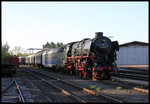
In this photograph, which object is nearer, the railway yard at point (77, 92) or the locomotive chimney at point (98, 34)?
the railway yard at point (77, 92)

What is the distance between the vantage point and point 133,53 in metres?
49.3

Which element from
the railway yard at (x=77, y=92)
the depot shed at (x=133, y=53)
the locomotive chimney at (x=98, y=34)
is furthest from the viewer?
the depot shed at (x=133, y=53)

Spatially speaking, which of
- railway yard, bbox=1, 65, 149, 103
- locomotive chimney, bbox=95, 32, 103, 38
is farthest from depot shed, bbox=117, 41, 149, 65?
railway yard, bbox=1, 65, 149, 103

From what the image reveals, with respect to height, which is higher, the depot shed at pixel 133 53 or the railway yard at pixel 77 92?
the depot shed at pixel 133 53

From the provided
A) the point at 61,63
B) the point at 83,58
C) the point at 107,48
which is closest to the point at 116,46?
the point at 107,48

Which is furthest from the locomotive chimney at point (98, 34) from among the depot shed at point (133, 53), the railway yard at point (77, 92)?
the depot shed at point (133, 53)

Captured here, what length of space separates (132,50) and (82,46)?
110 ft

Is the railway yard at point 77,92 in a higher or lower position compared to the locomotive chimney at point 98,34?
lower

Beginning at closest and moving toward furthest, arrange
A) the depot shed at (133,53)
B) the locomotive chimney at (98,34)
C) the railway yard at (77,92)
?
the railway yard at (77,92) < the locomotive chimney at (98,34) < the depot shed at (133,53)

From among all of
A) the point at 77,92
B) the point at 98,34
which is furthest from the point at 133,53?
the point at 77,92

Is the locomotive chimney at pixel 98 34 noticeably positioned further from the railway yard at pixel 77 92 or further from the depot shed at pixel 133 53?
the depot shed at pixel 133 53

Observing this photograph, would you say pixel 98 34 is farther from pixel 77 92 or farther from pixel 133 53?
pixel 133 53

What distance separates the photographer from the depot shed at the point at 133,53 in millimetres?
49312

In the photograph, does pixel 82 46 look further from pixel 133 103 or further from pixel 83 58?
pixel 133 103
